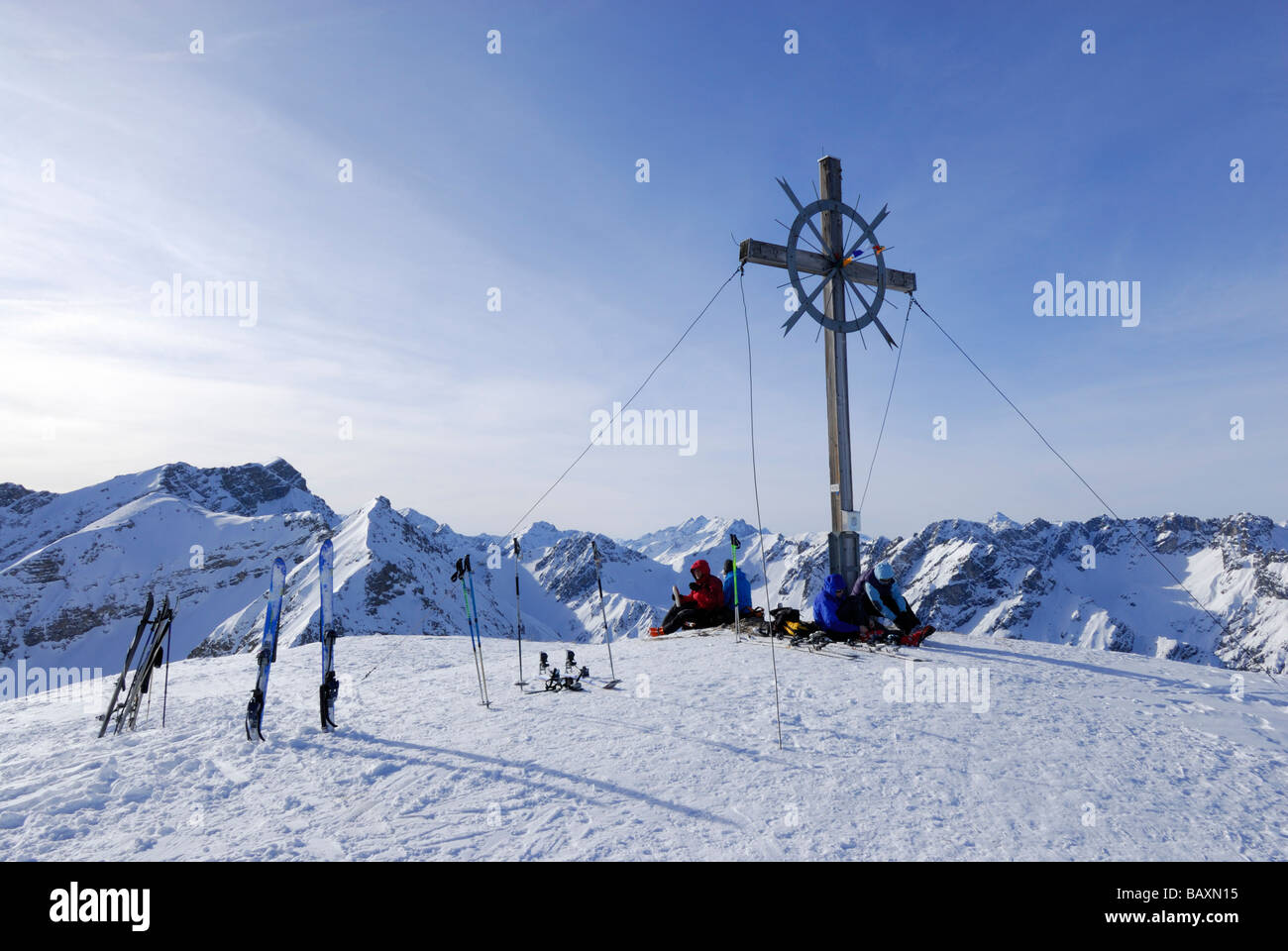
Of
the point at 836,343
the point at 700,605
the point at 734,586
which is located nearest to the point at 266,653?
the point at 700,605

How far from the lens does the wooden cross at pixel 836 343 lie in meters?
14.2

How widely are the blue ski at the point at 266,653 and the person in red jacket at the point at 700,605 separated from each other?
8797 millimetres

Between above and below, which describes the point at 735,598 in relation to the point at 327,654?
below

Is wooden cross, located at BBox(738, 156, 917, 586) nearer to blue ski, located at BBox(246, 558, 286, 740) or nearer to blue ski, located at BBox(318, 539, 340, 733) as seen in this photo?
blue ski, located at BBox(318, 539, 340, 733)

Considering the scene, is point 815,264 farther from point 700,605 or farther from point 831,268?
point 700,605

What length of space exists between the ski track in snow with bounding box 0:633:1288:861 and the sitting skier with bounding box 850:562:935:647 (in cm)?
205

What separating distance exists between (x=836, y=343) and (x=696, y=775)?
1078 centimetres

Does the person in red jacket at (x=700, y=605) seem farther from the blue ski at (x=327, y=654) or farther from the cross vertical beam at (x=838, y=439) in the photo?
the blue ski at (x=327, y=654)

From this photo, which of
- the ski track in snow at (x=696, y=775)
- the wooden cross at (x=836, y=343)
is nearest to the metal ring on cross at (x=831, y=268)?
the wooden cross at (x=836, y=343)

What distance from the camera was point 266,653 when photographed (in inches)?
362

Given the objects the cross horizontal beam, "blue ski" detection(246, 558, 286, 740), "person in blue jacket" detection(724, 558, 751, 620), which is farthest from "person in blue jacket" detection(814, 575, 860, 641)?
"blue ski" detection(246, 558, 286, 740)

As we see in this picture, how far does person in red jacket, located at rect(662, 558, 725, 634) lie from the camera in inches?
628
